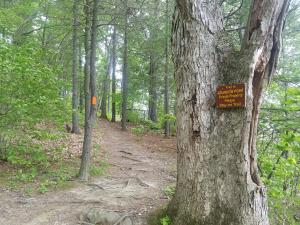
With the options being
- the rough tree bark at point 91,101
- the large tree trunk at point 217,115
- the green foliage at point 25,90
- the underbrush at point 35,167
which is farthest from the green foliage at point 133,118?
the large tree trunk at point 217,115

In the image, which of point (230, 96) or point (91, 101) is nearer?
point (230, 96)

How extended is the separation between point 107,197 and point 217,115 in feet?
9.78

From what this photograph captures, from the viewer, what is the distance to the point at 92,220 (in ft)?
14.0

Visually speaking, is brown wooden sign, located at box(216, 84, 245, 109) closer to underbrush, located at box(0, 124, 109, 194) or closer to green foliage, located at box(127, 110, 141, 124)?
underbrush, located at box(0, 124, 109, 194)

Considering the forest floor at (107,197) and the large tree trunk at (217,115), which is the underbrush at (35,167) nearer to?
the forest floor at (107,197)

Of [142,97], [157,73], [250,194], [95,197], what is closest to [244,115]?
[250,194]

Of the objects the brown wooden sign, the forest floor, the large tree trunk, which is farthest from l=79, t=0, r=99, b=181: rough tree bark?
the brown wooden sign

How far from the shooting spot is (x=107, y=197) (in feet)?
17.4

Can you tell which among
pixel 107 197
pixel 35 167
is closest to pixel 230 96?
pixel 107 197

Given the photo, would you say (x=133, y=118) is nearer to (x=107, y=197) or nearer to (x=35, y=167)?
(x=35, y=167)

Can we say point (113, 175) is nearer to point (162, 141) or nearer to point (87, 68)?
point (87, 68)

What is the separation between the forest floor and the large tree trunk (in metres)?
1.27

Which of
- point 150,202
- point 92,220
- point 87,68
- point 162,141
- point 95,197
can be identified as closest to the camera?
point 92,220

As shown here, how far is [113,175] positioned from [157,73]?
9.27 meters
